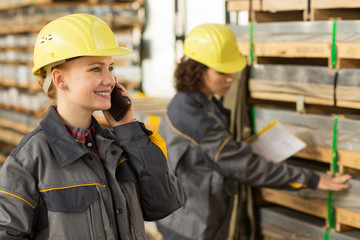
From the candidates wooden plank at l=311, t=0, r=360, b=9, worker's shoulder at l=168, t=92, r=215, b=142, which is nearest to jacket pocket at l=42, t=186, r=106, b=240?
worker's shoulder at l=168, t=92, r=215, b=142

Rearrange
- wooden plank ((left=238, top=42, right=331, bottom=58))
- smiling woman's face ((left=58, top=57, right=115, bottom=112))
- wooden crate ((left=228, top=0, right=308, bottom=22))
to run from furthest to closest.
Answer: wooden crate ((left=228, top=0, right=308, bottom=22))
wooden plank ((left=238, top=42, right=331, bottom=58))
smiling woman's face ((left=58, top=57, right=115, bottom=112))

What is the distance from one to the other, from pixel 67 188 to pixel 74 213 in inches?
4.2

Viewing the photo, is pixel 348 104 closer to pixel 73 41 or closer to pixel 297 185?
pixel 297 185

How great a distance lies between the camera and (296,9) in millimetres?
3656

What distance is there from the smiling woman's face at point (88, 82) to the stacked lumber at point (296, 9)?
1.76 m

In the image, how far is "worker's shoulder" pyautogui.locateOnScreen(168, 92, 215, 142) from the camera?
3.48 metres

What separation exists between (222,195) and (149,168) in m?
1.33

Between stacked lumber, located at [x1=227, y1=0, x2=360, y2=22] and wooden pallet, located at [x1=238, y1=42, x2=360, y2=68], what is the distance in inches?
8.0

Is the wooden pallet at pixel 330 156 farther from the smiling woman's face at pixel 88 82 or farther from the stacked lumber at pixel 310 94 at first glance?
the smiling woman's face at pixel 88 82

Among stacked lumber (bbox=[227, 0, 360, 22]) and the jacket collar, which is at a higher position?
stacked lumber (bbox=[227, 0, 360, 22])

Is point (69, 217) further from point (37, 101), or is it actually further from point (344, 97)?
point (37, 101)

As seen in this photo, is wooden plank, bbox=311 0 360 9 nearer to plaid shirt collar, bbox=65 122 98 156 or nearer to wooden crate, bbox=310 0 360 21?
wooden crate, bbox=310 0 360 21

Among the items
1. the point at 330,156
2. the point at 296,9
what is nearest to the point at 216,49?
the point at 296,9

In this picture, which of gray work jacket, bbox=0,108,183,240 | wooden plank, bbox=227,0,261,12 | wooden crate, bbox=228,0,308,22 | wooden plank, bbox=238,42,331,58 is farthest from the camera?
wooden plank, bbox=227,0,261,12
